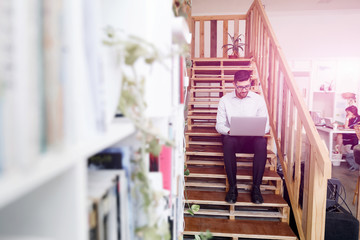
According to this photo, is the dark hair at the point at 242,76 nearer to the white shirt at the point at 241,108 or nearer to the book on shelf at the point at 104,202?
the white shirt at the point at 241,108

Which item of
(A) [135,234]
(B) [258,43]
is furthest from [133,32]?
(B) [258,43]

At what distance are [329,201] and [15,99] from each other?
8.33 ft

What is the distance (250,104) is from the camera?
2.90 meters

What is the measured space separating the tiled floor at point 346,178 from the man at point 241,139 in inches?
61.8

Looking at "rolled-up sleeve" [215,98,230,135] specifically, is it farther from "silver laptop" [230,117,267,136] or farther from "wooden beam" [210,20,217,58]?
"wooden beam" [210,20,217,58]

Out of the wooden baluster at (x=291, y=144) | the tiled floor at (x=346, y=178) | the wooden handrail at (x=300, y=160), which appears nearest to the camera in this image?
the wooden handrail at (x=300, y=160)

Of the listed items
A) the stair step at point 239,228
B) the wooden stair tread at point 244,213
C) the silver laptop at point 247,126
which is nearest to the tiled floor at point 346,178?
the wooden stair tread at point 244,213

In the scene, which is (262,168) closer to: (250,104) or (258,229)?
(258,229)

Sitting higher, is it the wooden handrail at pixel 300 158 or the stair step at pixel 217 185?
the wooden handrail at pixel 300 158

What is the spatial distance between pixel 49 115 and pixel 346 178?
16.7 ft

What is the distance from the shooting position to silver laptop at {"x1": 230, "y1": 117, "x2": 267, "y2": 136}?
93.8 inches

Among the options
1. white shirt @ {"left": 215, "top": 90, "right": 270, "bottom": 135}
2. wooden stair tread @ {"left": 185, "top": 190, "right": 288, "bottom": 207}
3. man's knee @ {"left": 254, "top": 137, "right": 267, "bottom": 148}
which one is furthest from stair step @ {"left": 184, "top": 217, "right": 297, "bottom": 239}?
white shirt @ {"left": 215, "top": 90, "right": 270, "bottom": 135}

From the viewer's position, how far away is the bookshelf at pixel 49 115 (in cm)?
24

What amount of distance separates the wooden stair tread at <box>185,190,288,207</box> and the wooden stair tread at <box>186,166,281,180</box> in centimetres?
17
